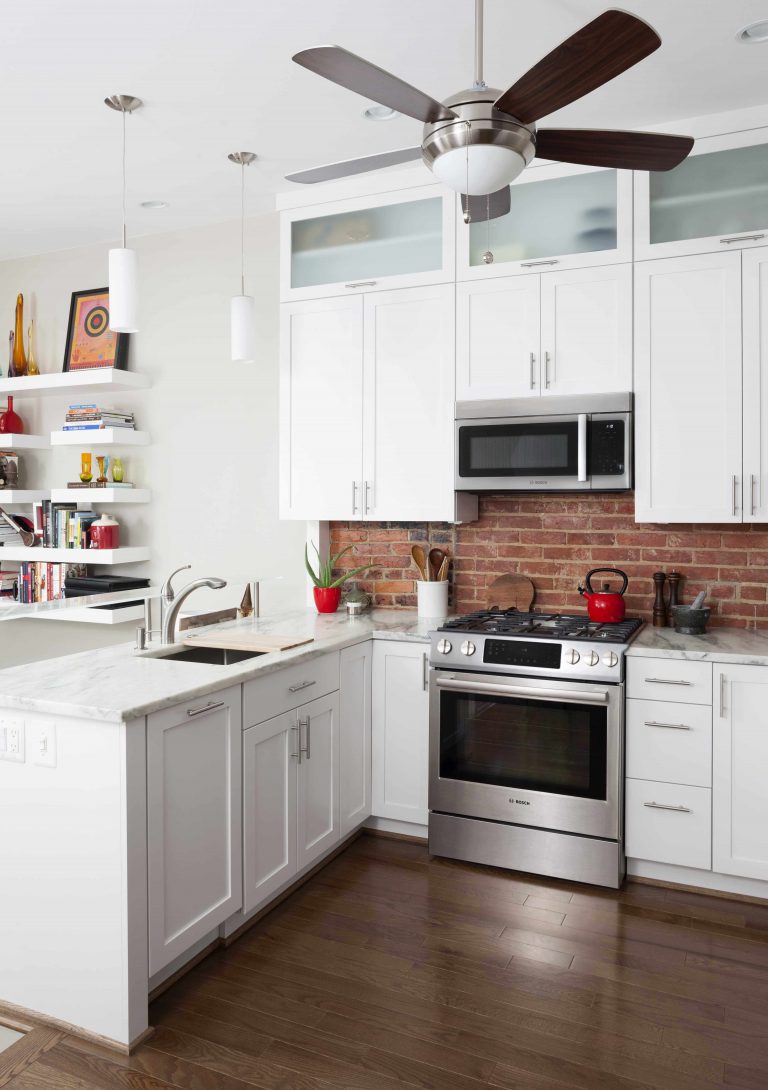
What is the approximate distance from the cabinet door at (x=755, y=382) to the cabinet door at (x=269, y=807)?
6.16 feet

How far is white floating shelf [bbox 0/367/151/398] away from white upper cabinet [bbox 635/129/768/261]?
261 cm

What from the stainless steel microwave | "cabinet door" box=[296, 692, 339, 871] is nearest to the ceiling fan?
the stainless steel microwave

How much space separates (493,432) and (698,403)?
2.62ft

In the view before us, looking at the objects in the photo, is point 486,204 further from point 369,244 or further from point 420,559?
point 420,559

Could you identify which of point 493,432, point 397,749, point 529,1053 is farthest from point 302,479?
point 529,1053

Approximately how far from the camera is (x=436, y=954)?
8.30ft

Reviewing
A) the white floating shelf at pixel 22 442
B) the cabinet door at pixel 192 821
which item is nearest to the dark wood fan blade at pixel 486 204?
the cabinet door at pixel 192 821

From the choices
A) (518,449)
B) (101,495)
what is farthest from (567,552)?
(101,495)

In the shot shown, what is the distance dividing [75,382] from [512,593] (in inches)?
102

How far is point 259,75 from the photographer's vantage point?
278 centimetres

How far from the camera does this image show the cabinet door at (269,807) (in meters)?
2.55

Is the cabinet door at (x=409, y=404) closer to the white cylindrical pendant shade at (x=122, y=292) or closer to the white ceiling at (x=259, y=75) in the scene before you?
the white ceiling at (x=259, y=75)

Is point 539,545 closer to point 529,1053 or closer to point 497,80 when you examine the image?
point 497,80

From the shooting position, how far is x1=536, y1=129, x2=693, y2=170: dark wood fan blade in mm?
1921
